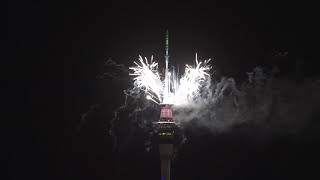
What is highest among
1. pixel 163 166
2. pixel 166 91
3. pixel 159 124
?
pixel 166 91

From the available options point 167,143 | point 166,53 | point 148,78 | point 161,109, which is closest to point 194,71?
point 148,78

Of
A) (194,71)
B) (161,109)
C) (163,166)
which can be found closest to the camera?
(194,71)

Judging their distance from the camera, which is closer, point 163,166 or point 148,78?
point 148,78

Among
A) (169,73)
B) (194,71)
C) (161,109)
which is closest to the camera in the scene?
(194,71)

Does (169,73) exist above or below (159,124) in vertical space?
above

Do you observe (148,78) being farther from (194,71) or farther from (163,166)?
(163,166)

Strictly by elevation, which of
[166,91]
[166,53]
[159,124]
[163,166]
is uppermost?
[166,53]

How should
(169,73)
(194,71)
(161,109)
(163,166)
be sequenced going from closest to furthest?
1. (194,71)
2. (169,73)
3. (161,109)
4. (163,166)

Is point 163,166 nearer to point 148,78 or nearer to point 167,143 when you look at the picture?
point 167,143

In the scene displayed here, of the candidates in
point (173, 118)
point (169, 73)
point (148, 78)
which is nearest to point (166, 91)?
point (169, 73)
